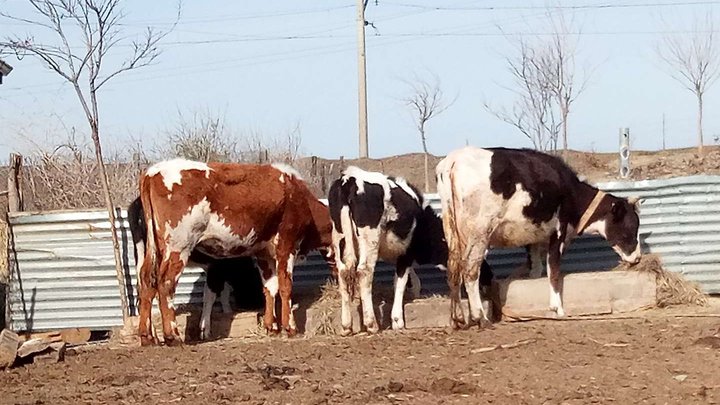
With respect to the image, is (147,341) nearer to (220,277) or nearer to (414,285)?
(220,277)

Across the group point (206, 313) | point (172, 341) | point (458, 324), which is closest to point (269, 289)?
point (206, 313)

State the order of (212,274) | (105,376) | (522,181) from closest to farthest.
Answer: (105,376) → (522,181) → (212,274)

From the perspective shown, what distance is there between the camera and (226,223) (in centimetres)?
1222

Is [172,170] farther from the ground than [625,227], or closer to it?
farther from the ground

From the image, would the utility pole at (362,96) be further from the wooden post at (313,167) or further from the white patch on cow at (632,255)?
the white patch on cow at (632,255)

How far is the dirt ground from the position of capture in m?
7.71

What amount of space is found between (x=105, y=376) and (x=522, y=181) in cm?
545

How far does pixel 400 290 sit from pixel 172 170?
9.99 ft

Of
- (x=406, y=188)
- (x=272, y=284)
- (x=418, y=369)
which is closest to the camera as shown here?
(x=418, y=369)

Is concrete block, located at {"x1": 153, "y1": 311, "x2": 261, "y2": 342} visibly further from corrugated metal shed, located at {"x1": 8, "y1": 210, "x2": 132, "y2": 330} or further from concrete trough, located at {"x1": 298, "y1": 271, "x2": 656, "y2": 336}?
corrugated metal shed, located at {"x1": 8, "y1": 210, "x2": 132, "y2": 330}

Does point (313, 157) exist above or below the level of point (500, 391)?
above

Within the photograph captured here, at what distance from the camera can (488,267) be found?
12836 millimetres

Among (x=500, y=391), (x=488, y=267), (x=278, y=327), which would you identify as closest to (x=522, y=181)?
(x=488, y=267)

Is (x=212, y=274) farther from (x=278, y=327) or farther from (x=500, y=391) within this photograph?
(x=500, y=391)
